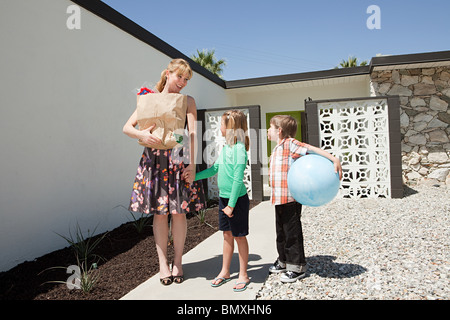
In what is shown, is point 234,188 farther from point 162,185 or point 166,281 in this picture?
point 166,281

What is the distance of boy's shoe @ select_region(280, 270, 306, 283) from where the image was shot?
2.52 m

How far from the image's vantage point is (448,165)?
806cm

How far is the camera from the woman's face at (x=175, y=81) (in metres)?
2.46

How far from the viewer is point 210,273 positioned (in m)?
2.80

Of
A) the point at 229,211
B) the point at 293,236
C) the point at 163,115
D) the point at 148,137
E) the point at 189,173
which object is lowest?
the point at 293,236

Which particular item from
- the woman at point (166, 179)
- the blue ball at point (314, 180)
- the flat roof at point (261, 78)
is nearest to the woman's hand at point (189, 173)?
the woman at point (166, 179)

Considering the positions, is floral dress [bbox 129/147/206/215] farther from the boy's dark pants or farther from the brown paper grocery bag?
the boy's dark pants

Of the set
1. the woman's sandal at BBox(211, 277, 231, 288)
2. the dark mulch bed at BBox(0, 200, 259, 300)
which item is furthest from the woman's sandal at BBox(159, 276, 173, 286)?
the woman's sandal at BBox(211, 277, 231, 288)

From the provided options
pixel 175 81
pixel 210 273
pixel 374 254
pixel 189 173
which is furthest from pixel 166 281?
pixel 374 254

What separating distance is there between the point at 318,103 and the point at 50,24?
499 cm

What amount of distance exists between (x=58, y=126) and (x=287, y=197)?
2747 millimetres

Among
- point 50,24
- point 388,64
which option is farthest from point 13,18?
point 388,64
